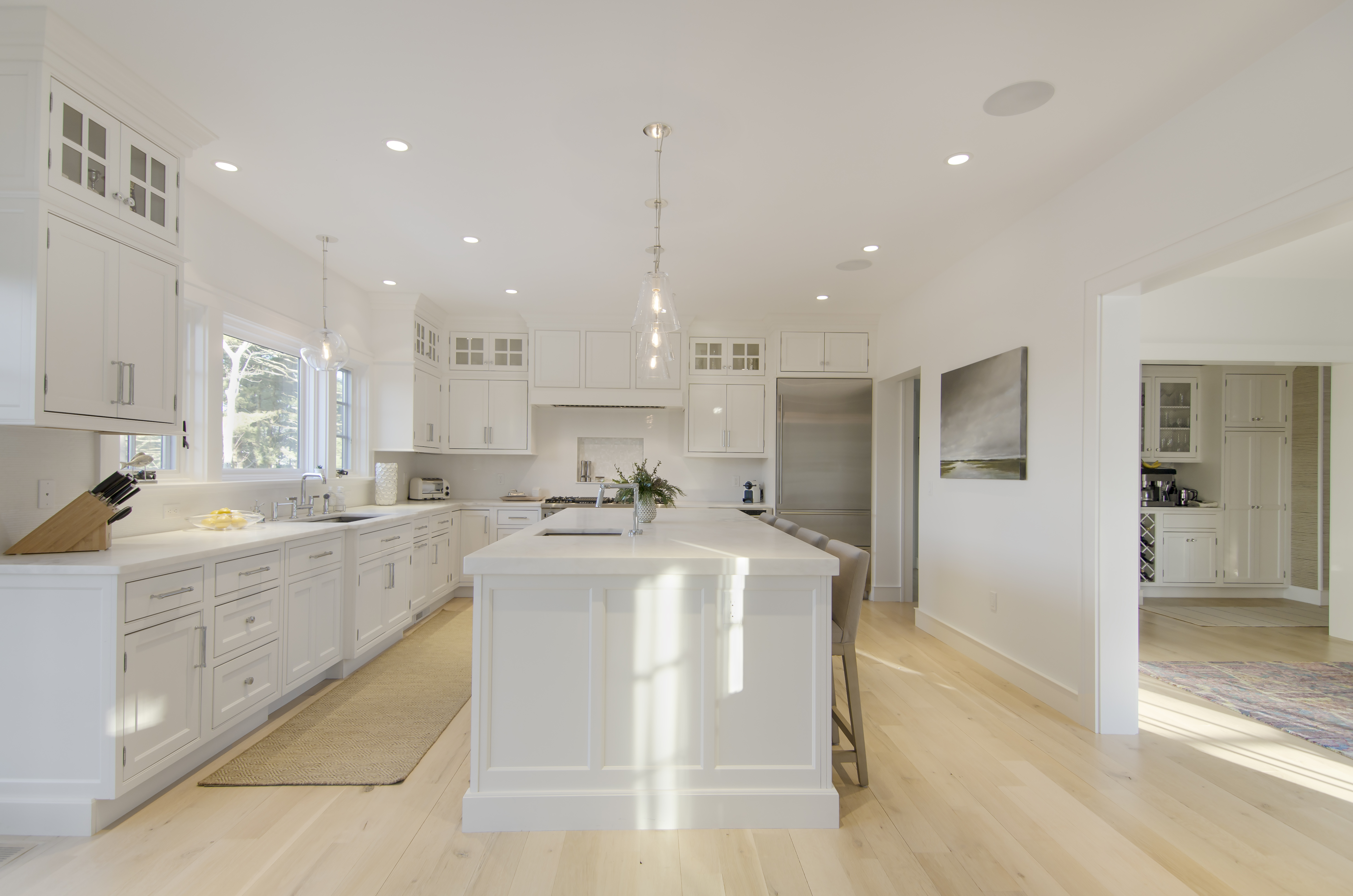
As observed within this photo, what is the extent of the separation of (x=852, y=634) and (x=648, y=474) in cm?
128

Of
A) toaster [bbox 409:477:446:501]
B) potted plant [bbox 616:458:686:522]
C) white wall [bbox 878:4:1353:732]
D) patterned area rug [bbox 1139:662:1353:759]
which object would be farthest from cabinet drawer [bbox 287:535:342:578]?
patterned area rug [bbox 1139:662:1353:759]

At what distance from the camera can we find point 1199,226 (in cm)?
241

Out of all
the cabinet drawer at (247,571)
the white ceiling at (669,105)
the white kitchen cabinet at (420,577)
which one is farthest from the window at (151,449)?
the white kitchen cabinet at (420,577)

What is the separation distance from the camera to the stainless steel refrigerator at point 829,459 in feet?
18.9

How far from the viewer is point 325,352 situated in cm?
369

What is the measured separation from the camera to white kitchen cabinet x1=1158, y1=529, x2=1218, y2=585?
19.2 ft

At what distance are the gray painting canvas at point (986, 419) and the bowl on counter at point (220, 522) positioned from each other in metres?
4.12

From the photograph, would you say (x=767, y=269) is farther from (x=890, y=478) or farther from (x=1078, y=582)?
(x=1078, y=582)

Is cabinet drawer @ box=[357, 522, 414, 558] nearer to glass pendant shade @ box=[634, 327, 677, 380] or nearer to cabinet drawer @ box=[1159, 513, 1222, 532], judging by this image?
glass pendant shade @ box=[634, 327, 677, 380]

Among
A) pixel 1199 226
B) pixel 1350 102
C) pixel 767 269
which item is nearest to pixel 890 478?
pixel 767 269

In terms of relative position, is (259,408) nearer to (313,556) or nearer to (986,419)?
(313,556)

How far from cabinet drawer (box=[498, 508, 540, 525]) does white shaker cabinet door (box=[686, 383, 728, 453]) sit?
1544mm

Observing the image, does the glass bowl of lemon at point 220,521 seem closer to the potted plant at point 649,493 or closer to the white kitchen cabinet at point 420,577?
the white kitchen cabinet at point 420,577

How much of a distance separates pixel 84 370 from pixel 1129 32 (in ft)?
12.1
